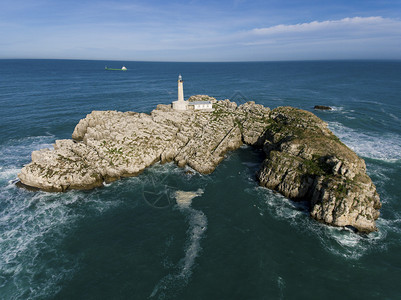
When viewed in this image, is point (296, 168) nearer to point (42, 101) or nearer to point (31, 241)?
point (31, 241)

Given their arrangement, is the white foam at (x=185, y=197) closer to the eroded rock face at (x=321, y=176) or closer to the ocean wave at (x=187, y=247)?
the ocean wave at (x=187, y=247)

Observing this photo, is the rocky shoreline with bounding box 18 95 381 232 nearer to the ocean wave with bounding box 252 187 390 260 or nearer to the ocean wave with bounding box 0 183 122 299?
the ocean wave with bounding box 252 187 390 260

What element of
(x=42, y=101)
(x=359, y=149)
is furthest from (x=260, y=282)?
(x=42, y=101)

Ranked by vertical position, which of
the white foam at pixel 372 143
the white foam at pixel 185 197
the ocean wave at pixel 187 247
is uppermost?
the white foam at pixel 372 143

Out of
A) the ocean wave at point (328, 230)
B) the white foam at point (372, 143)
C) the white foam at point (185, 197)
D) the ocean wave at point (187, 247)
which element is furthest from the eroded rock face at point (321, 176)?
the ocean wave at point (187, 247)

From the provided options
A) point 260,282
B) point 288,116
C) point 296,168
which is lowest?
point 260,282

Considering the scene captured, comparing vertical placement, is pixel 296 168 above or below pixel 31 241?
above
